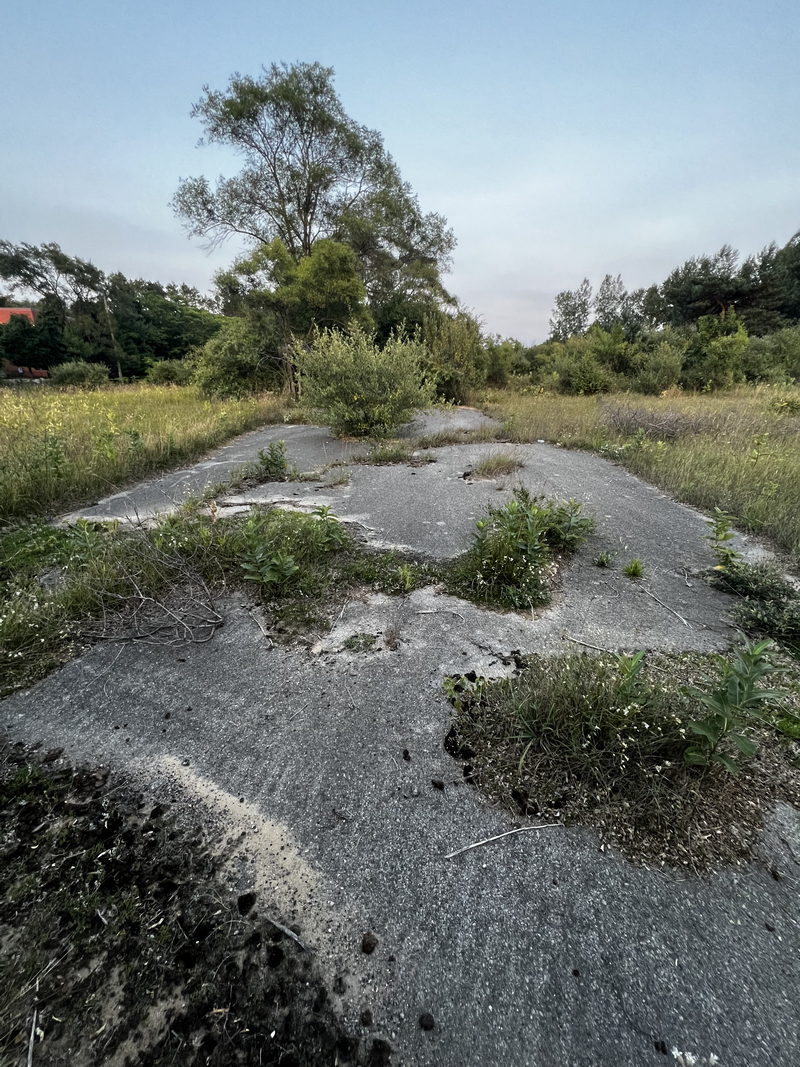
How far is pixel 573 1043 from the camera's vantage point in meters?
0.94

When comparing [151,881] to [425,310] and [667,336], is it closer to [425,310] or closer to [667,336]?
[425,310]

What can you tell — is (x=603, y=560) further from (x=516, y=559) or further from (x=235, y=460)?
(x=235, y=460)

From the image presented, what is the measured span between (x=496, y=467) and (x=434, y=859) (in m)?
5.04

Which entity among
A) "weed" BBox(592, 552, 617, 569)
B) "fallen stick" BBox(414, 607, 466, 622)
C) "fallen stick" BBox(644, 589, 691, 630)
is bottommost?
"fallen stick" BBox(414, 607, 466, 622)

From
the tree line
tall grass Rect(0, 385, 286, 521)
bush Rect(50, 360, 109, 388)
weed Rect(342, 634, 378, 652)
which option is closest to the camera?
weed Rect(342, 634, 378, 652)

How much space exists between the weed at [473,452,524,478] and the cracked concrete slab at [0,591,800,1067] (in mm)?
4112

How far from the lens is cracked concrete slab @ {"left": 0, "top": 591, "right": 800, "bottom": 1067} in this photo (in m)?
0.97

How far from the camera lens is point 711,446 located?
6.75 meters

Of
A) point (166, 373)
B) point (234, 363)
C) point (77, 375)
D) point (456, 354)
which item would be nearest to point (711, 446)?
point (456, 354)

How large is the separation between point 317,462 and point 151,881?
579 cm

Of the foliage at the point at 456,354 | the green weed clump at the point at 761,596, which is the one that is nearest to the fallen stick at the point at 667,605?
the green weed clump at the point at 761,596

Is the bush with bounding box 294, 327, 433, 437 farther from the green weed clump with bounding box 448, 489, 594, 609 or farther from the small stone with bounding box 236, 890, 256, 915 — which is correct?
the small stone with bounding box 236, 890, 256, 915

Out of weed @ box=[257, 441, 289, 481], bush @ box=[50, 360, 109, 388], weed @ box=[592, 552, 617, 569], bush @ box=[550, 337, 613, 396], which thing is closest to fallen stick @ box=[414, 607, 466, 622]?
weed @ box=[592, 552, 617, 569]

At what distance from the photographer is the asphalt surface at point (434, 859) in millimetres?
979
